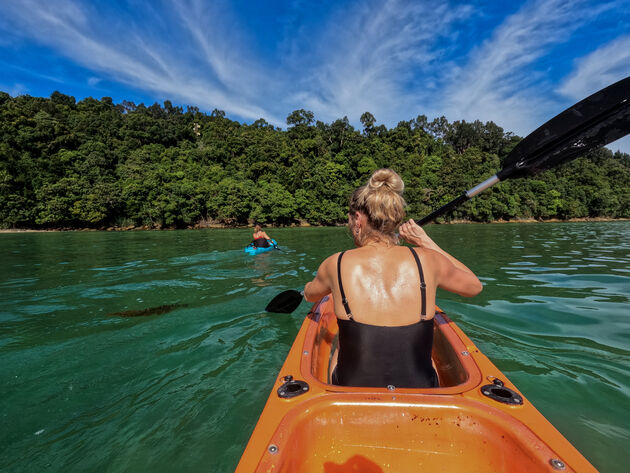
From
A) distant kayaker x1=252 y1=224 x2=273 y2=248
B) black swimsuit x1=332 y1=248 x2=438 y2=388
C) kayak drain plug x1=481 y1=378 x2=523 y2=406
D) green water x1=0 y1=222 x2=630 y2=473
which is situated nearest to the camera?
kayak drain plug x1=481 y1=378 x2=523 y2=406

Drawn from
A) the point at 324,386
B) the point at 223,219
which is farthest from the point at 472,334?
the point at 223,219

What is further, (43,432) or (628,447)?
(43,432)

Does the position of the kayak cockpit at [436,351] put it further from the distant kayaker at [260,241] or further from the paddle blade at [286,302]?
the distant kayaker at [260,241]

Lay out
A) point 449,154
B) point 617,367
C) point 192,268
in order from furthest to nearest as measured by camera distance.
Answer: point 449,154, point 192,268, point 617,367

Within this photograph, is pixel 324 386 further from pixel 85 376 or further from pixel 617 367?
pixel 617 367

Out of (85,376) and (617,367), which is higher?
(617,367)

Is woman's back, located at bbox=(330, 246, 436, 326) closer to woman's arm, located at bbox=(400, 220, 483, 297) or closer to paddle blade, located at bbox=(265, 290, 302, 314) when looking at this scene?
woman's arm, located at bbox=(400, 220, 483, 297)

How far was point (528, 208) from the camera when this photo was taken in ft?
158

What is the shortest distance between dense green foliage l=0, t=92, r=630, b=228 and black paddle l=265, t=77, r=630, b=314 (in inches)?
1471

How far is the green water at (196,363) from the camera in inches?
88.5

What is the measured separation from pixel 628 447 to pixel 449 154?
71322 millimetres

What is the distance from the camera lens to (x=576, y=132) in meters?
3.26

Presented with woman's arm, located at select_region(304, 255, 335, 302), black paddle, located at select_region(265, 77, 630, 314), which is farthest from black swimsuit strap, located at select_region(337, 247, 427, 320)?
black paddle, located at select_region(265, 77, 630, 314)

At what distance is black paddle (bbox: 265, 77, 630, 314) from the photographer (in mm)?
3084
